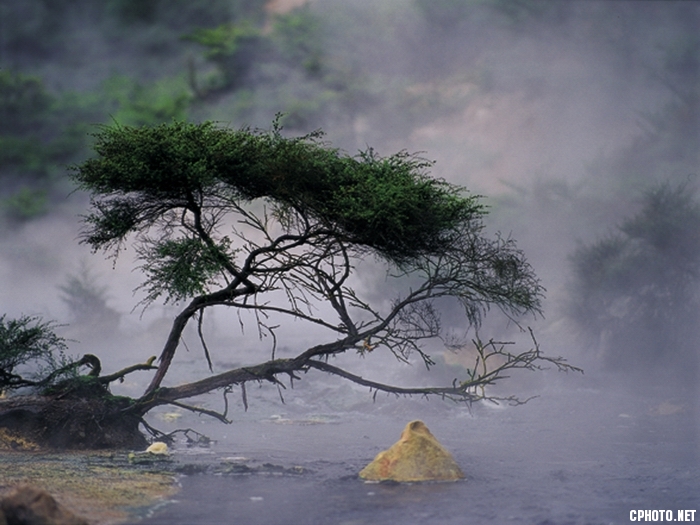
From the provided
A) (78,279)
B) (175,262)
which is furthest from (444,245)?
(78,279)

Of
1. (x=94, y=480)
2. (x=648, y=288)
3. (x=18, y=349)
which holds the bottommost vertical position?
(x=94, y=480)

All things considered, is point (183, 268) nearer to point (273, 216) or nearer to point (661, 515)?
point (273, 216)

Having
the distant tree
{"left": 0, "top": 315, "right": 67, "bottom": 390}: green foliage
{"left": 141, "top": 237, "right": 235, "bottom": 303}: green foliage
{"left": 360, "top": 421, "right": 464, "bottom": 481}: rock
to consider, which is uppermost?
the distant tree

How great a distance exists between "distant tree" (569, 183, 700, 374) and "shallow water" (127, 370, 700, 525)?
7.76 metres

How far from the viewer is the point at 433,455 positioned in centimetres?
1697

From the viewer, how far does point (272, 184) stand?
17938 mm

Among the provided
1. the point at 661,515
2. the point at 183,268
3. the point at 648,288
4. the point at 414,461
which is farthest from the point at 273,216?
the point at 648,288

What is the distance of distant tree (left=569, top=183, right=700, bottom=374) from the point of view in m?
45.9

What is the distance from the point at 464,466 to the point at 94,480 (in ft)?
27.4

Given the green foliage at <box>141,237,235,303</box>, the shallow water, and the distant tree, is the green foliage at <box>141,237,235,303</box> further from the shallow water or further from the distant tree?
the distant tree

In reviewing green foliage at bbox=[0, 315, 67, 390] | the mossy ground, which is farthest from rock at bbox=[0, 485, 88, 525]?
green foliage at bbox=[0, 315, 67, 390]

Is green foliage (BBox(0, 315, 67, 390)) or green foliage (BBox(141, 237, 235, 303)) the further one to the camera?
green foliage (BBox(0, 315, 67, 390))

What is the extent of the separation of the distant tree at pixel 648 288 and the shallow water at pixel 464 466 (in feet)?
25.5

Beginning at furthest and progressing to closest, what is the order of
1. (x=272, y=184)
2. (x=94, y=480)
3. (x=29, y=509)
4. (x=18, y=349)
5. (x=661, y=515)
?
1. (x=18, y=349)
2. (x=272, y=184)
3. (x=661, y=515)
4. (x=94, y=480)
5. (x=29, y=509)
